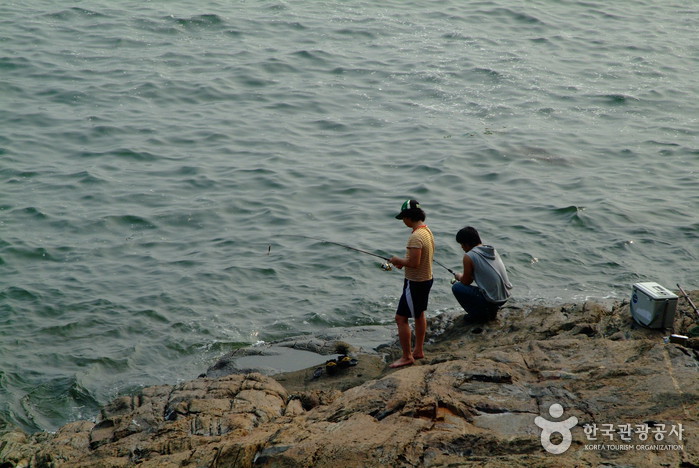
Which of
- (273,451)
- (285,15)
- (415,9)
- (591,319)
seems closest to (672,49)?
(415,9)

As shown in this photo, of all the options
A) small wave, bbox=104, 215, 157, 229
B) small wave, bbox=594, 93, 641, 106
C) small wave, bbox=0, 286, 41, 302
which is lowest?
small wave, bbox=0, 286, 41, 302

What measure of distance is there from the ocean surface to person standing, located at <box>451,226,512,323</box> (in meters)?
1.93

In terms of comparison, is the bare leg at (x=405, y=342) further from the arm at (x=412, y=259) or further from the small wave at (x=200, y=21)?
the small wave at (x=200, y=21)

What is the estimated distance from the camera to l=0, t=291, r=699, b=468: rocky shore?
201 inches

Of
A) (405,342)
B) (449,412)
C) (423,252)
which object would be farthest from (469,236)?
(449,412)

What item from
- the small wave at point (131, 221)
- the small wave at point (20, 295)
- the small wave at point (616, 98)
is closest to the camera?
the small wave at point (20, 295)

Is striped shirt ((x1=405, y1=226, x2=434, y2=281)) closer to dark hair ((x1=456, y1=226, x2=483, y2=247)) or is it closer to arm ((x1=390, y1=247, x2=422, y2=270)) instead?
arm ((x1=390, y1=247, x2=422, y2=270))

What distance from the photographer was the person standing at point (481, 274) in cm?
852

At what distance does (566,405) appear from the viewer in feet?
18.9

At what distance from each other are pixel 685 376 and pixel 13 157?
1264 centimetres

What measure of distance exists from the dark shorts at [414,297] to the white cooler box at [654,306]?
2.04 meters

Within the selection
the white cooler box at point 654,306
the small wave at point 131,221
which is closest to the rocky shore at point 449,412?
the white cooler box at point 654,306

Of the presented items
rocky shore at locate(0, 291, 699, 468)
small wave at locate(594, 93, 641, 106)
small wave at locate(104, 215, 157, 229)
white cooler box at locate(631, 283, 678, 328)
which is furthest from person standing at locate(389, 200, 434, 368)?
small wave at locate(594, 93, 641, 106)

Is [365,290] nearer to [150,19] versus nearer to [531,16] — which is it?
[150,19]
